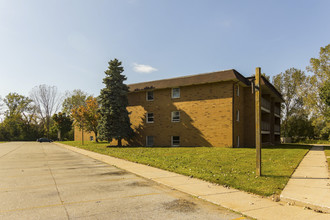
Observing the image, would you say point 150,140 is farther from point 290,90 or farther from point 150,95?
point 290,90

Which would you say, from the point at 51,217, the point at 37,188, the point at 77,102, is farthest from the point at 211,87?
the point at 77,102

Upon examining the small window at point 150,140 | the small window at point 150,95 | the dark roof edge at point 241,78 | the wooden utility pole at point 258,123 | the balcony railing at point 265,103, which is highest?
the dark roof edge at point 241,78

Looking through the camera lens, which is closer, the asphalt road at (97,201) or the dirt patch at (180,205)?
the asphalt road at (97,201)

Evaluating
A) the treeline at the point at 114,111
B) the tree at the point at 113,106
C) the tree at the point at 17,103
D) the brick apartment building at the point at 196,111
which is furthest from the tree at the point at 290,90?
the tree at the point at 17,103

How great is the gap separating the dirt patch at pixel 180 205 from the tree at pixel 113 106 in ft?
72.3

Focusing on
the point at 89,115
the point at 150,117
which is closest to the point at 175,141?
the point at 150,117

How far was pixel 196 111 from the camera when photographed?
2620 centimetres

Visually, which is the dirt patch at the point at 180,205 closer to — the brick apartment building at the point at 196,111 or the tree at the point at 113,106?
the brick apartment building at the point at 196,111

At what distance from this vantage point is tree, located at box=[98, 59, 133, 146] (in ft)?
91.3

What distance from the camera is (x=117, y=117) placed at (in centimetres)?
2814

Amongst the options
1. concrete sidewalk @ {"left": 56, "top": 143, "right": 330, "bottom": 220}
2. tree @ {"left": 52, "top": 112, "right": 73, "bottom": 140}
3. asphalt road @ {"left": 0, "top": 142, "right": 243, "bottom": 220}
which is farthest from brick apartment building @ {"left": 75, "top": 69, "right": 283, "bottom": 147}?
tree @ {"left": 52, "top": 112, "right": 73, "bottom": 140}

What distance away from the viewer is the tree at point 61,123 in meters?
61.4

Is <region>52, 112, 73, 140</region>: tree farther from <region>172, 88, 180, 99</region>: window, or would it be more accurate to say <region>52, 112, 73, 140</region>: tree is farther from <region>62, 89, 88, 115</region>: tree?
<region>172, 88, 180, 99</region>: window

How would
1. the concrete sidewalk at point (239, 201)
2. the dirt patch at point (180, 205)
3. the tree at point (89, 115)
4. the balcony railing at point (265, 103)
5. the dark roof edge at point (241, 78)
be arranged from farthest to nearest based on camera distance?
the tree at point (89, 115)
the balcony railing at point (265, 103)
the dark roof edge at point (241, 78)
the dirt patch at point (180, 205)
the concrete sidewalk at point (239, 201)
